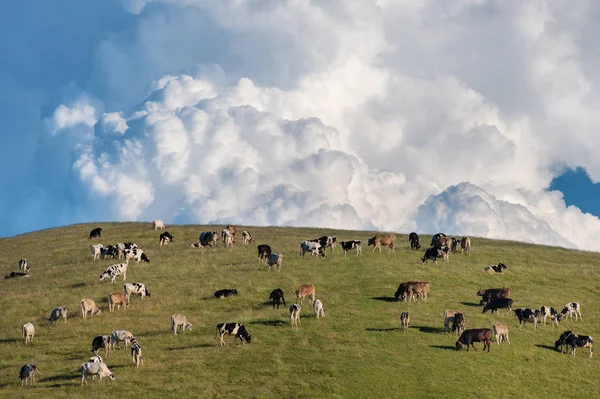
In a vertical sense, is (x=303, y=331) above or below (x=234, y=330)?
above

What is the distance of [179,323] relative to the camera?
40312 mm

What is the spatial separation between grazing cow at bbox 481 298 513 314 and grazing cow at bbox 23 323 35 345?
2793 centimetres

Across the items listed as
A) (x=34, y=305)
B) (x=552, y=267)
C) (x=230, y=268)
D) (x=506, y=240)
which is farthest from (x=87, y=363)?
(x=506, y=240)

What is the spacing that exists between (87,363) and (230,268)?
22505 millimetres

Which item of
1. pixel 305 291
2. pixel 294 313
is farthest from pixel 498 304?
pixel 294 313

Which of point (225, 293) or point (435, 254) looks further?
point (435, 254)

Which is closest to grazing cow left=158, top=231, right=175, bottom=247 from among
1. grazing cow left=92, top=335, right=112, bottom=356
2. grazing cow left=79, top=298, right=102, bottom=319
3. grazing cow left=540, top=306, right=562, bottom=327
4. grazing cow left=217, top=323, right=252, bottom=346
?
grazing cow left=79, top=298, right=102, bottom=319

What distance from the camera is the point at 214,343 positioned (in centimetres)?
3816

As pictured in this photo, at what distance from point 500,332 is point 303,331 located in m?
11.1

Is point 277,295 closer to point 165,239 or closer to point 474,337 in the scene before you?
point 474,337

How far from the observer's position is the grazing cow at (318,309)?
4180cm

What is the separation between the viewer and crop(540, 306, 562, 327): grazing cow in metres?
43.8

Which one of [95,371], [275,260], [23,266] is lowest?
[95,371]

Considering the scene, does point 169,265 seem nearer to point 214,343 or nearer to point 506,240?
point 214,343
